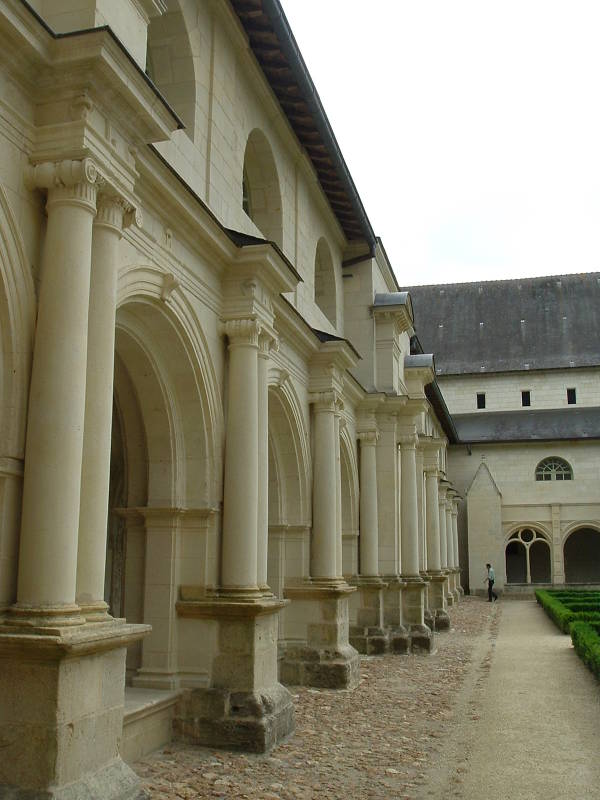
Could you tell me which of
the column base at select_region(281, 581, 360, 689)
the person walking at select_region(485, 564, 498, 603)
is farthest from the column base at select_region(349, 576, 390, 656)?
the person walking at select_region(485, 564, 498, 603)

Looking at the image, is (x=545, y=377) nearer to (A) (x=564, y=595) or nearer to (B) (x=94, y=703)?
(A) (x=564, y=595)

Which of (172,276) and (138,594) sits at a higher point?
(172,276)

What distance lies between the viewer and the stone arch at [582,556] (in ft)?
132

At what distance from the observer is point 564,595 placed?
2775 centimetres

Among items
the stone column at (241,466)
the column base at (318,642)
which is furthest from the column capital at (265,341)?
the column base at (318,642)

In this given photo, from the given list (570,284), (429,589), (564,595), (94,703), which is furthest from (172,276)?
(570,284)

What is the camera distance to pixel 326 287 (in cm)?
1681

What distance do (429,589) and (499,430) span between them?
63.0 feet

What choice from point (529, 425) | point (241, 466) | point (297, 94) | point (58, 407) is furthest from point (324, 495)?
point (529, 425)

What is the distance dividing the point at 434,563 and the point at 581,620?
706 centimetres

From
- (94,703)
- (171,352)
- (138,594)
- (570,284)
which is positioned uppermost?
(570,284)

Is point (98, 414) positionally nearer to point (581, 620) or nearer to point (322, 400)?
point (322, 400)

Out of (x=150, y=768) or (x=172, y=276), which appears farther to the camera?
(x=172, y=276)

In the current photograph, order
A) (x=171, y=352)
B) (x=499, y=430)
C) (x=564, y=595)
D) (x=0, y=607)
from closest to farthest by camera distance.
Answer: (x=0, y=607), (x=171, y=352), (x=564, y=595), (x=499, y=430)
